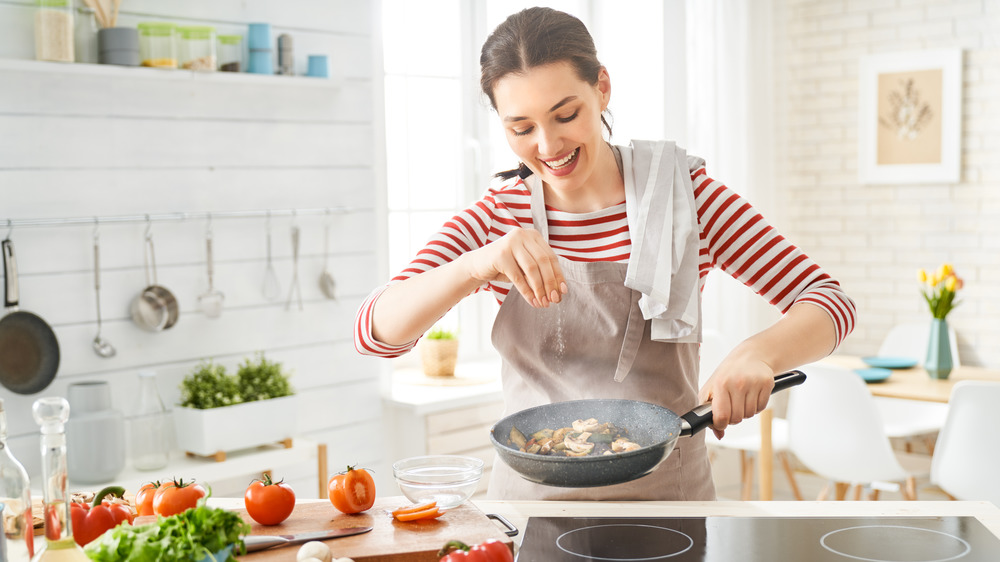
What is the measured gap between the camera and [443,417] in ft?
10.8

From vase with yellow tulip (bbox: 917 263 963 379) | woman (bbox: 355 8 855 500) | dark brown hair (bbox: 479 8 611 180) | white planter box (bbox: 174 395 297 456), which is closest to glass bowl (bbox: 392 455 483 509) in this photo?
woman (bbox: 355 8 855 500)

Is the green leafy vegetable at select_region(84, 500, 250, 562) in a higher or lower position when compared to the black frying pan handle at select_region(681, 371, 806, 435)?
lower

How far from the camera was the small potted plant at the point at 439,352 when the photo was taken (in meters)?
3.55

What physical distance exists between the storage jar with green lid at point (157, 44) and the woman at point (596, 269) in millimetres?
1348


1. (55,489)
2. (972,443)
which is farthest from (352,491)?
(972,443)

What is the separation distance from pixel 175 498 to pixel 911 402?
3683mm

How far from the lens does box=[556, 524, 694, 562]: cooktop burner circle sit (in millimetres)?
1294

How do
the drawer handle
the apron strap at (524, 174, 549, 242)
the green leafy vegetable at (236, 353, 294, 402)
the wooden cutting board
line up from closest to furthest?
the wooden cutting board, the drawer handle, the apron strap at (524, 174, 549, 242), the green leafy vegetable at (236, 353, 294, 402)

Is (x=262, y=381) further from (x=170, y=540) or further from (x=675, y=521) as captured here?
(x=170, y=540)

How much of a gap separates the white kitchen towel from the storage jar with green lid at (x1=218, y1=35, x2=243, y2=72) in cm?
162

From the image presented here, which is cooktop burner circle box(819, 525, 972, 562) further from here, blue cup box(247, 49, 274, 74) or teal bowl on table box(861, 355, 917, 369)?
teal bowl on table box(861, 355, 917, 369)

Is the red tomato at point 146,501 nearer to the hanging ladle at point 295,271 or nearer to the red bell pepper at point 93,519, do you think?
the red bell pepper at point 93,519

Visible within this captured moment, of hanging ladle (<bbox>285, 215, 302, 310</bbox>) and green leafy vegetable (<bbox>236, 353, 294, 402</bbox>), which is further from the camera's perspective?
hanging ladle (<bbox>285, 215, 302, 310</bbox>)

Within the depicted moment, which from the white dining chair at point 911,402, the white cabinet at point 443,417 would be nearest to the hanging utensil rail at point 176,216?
the white cabinet at point 443,417
